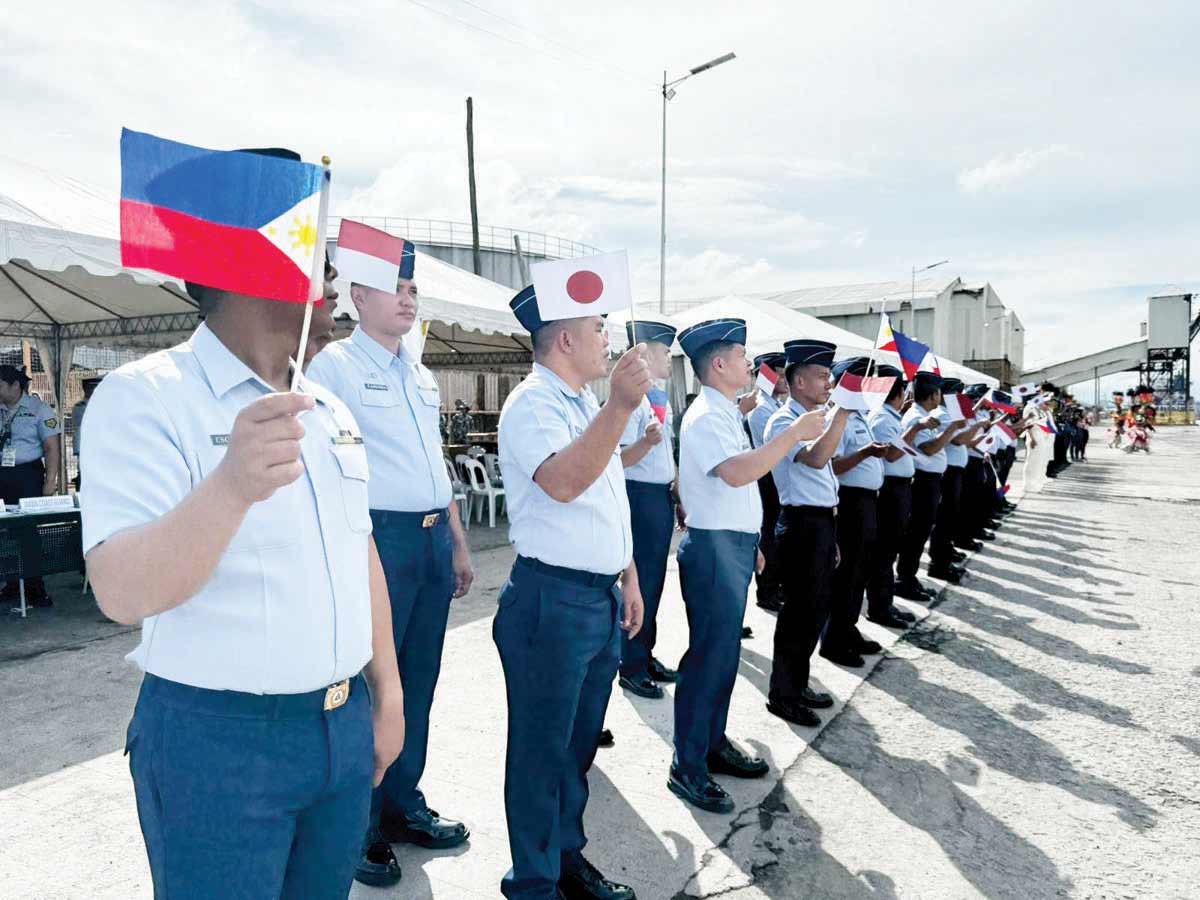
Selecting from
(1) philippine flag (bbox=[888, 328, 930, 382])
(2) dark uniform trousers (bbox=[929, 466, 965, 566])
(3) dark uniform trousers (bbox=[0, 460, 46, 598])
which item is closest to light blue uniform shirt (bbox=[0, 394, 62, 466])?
(3) dark uniform trousers (bbox=[0, 460, 46, 598])

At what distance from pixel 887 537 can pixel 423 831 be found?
14.4 feet

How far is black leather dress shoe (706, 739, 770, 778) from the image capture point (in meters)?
3.57

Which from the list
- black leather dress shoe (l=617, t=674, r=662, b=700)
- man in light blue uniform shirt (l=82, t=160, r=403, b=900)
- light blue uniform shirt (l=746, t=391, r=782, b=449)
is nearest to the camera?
man in light blue uniform shirt (l=82, t=160, r=403, b=900)

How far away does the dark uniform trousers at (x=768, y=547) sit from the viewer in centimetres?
673

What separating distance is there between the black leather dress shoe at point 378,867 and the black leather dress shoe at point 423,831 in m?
0.15

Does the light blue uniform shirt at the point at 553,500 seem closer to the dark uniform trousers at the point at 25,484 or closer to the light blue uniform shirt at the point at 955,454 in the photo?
the dark uniform trousers at the point at 25,484

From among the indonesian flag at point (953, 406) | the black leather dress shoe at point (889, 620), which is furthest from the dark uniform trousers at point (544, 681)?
the indonesian flag at point (953, 406)

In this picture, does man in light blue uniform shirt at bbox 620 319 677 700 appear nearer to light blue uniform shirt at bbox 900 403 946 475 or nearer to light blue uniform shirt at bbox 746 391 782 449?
light blue uniform shirt at bbox 746 391 782 449

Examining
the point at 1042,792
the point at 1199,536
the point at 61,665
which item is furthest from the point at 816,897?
the point at 1199,536

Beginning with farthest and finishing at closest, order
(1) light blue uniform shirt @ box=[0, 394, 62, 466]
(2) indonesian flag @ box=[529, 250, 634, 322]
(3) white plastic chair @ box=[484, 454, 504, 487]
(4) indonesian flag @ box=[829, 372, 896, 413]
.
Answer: (3) white plastic chair @ box=[484, 454, 504, 487], (1) light blue uniform shirt @ box=[0, 394, 62, 466], (4) indonesian flag @ box=[829, 372, 896, 413], (2) indonesian flag @ box=[529, 250, 634, 322]

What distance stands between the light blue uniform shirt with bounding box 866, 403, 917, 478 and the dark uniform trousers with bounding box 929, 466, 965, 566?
1800 mm

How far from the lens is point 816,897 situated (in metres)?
2.71

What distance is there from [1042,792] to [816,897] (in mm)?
1499

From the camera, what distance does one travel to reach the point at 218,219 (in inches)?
47.6
